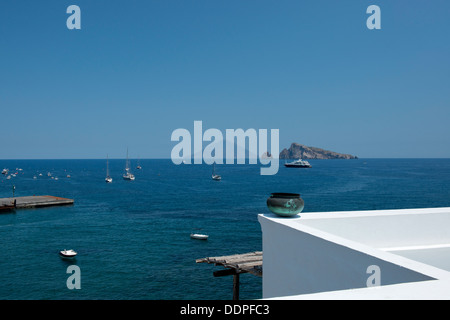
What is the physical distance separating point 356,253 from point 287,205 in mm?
2059

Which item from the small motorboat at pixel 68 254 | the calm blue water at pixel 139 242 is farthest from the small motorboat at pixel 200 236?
the small motorboat at pixel 68 254

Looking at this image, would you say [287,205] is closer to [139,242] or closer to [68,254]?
[68,254]

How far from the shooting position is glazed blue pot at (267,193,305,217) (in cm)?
597

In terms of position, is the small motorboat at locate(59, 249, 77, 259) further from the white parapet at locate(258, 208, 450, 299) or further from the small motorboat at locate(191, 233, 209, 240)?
the white parapet at locate(258, 208, 450, 299)

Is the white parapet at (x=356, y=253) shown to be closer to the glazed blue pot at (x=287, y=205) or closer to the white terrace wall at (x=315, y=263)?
the white terrace wall at (x=315, y=263)

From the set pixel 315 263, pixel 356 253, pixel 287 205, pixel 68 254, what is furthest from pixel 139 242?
pixel 356 253

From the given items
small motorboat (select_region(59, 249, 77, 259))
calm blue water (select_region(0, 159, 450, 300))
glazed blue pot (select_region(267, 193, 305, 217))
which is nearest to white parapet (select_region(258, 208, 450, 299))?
glazed blue pot (select_region(267, 193, 305, 217))

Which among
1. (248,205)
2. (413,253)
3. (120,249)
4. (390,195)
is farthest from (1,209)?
(390,195)

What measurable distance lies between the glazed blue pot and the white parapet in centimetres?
13

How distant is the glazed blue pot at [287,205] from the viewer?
5.97 m

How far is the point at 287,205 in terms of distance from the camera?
5.96 m

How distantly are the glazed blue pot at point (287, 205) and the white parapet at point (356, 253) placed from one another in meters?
0.13

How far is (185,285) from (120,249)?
12.0m
